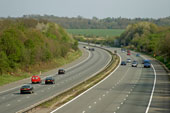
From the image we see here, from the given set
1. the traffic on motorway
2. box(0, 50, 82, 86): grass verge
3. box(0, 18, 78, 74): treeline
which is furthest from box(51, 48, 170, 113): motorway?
box(0, 18, 78, 74): treeline

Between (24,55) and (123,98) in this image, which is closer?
(123,98)

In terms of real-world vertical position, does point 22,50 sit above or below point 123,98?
above

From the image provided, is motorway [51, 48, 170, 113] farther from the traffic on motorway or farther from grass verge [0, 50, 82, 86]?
grass verge [0, 50, 82, 86]

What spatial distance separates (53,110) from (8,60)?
140 feet

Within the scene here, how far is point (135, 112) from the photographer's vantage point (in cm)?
3394

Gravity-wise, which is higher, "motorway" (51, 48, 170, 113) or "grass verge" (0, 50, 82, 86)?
"motorway" (51, 48, 170, 113)

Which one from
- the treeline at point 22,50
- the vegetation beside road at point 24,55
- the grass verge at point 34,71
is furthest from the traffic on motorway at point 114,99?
the treeline at point 22,50

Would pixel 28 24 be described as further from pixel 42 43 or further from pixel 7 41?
pixel 7 41

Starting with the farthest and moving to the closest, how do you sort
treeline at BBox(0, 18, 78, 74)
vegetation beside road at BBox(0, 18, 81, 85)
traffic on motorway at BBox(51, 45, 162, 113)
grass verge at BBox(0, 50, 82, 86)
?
1. treeline at BBox(0, 18, 78, 74)
2. vegetation beside road at BBox(0, 18, 81, 85)
3. grass verge at BBox(0, 50, 82, 86)
4. traffic on motorway at BBox(51, 45, 162, 113)

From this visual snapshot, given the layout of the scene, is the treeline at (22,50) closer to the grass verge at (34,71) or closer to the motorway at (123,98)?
the grass verge at (34,71)

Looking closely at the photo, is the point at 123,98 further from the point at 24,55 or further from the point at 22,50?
the point at 22,50

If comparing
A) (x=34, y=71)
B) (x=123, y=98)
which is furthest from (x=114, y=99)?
(x=34, y=71)

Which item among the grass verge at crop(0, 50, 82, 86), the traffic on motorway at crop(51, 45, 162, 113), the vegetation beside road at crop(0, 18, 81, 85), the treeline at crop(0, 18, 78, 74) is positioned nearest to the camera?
the traffic on motorway at crop(51, 45, 162, 113)

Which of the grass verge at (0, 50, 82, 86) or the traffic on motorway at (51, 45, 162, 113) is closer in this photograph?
the traffic on motorway at (51, 45, 162, 113)
